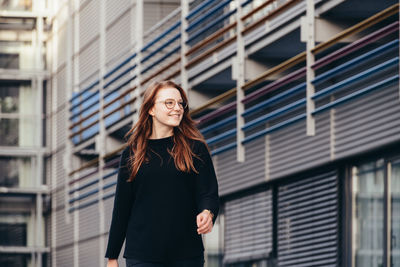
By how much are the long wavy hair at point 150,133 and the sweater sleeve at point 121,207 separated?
3 cm

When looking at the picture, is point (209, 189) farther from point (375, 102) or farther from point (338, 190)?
point (338, 190)

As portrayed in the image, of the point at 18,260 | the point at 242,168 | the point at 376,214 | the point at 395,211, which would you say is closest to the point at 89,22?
the point at 18,260

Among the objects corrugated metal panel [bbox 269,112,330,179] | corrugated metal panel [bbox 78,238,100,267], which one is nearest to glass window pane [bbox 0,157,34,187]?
corrugated metal panel [bbox 78,238,100,267]

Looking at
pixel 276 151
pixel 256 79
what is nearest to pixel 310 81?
pixel 256 79

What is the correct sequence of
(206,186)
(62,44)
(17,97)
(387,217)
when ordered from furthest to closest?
(17,97) → (62,44) → (387,217) → (206,186)

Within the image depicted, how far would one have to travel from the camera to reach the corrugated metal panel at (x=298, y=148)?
1470cm

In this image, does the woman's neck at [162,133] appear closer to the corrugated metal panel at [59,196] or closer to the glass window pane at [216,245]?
the glass window pane at [216,245]

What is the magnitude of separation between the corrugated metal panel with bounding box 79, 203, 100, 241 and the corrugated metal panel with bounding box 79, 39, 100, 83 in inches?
114

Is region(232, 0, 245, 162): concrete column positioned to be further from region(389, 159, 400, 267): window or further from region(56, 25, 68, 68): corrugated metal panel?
region(56, 25, 68, 68): corrugated metal panel

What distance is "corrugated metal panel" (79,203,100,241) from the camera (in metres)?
25.5

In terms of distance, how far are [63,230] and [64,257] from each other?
73cm

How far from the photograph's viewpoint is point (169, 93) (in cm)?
515

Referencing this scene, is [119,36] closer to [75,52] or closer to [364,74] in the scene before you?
[75,52]

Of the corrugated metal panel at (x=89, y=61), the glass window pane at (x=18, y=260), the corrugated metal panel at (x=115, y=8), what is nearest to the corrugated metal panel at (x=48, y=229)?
the glass window pane at (x=18, y=260)
